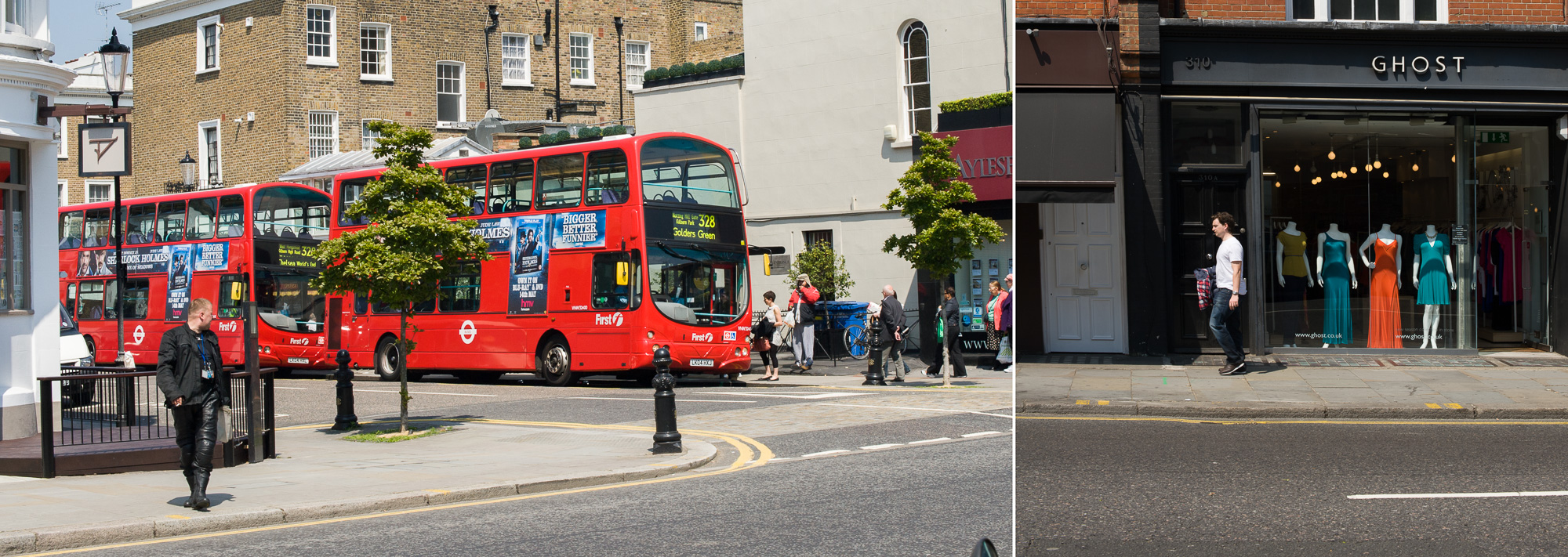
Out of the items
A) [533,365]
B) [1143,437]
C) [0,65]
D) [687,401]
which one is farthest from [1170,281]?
[533,365]

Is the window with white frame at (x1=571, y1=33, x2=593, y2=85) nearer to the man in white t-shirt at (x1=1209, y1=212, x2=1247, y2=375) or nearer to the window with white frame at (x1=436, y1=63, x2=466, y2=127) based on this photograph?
the window with white frame at (x1=436, y1=63, x2=466, y2=127)

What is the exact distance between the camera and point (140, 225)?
2611 centimetres

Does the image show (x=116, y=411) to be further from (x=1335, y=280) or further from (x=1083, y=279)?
(x=1083, y=279)

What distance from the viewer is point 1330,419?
823 centimetres

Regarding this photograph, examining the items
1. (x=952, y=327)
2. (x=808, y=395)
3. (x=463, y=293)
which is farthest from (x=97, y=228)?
(x=952, y=327)

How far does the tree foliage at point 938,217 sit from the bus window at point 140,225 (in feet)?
52.1

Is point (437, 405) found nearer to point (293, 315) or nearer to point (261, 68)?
point (293, 315)

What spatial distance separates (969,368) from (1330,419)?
13.4m

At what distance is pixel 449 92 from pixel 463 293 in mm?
18844

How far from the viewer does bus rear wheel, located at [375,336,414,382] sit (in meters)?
22.6

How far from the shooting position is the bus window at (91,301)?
88.5ft

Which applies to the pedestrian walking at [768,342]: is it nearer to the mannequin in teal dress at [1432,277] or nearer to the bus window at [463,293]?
the bus window at [463,293]

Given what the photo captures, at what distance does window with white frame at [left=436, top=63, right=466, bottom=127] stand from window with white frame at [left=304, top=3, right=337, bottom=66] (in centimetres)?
312

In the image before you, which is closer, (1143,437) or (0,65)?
(1143,437)
